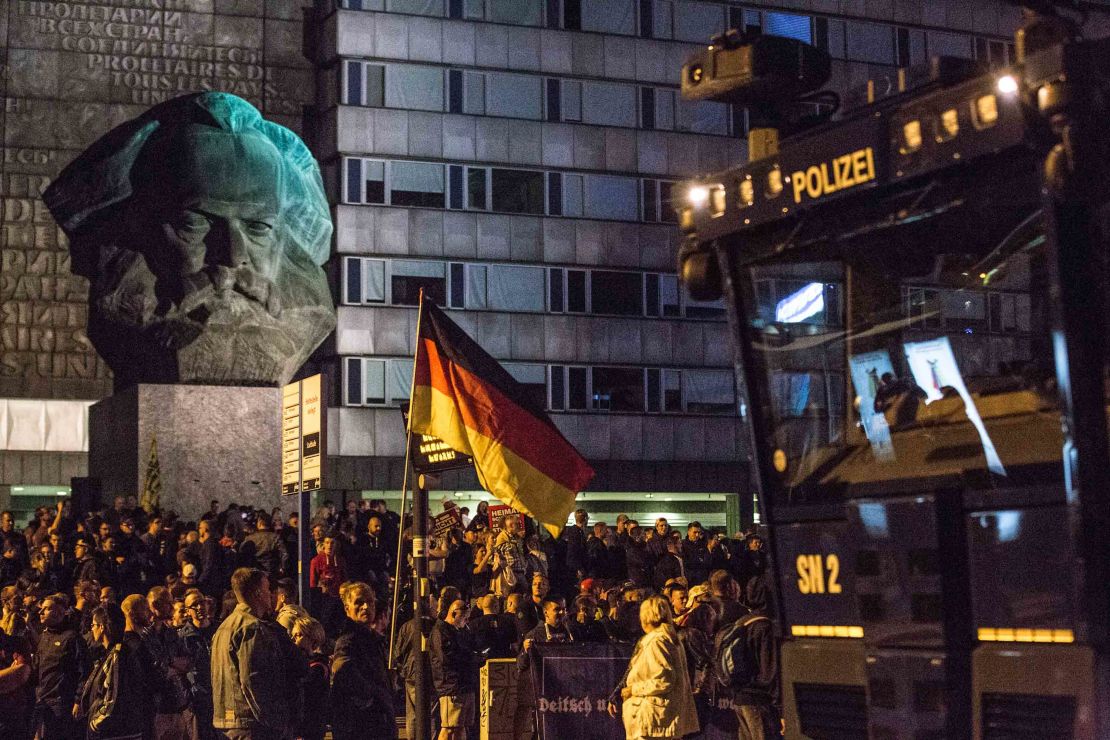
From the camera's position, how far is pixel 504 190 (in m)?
47.2

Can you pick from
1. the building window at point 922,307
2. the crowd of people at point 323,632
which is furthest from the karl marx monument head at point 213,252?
the building window at point 922,307

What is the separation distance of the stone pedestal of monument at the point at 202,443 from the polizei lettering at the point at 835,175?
2686cm

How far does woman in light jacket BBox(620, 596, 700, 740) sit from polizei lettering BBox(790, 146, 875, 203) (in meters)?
5.62

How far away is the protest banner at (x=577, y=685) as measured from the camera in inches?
597

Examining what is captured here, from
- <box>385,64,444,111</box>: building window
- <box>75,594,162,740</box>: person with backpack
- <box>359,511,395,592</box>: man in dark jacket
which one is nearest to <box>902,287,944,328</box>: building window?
<box>75,594,162,740</box>: person with backpack

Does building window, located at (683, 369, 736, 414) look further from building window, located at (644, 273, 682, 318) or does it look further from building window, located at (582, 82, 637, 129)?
building window, located at (582, 82, 637, 129)

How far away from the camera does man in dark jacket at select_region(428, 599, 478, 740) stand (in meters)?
15.8

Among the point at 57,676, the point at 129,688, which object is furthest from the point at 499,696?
the point at 129,688

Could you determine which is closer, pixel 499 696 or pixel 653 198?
pixel 499 696

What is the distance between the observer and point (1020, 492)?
21.2ft

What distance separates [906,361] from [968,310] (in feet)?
1.15

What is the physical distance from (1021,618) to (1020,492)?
446 mm

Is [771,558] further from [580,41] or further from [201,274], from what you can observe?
[580,41]

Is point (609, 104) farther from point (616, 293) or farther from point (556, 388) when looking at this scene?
point (556, 388)
